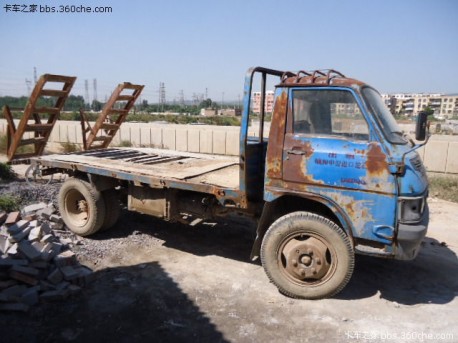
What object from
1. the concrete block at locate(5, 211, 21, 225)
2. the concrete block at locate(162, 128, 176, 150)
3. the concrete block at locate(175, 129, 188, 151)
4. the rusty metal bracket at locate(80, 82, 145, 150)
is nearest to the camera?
the concrete block at locate(5, 211, 21, 225)

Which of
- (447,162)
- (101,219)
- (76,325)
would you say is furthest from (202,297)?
(447,162)

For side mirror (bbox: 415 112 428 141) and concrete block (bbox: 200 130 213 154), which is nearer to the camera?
side mirror (bbox: 415 112 428 141)

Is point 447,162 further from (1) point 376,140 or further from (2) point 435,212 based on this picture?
(1) point 376,140

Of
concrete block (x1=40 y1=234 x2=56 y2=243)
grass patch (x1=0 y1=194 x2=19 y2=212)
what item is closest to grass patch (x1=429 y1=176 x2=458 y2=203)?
concrete block (x1=40 y1=234 x2=56 y2=243)

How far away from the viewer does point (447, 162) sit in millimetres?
10453

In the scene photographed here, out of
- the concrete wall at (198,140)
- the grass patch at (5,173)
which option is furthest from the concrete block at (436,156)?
the grass patch at (5,173)

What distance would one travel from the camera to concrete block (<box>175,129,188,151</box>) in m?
14.2

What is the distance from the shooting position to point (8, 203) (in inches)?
262

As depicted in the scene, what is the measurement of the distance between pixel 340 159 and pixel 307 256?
1.17m

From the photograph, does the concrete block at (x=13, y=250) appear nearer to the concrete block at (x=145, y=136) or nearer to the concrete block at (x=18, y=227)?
the concrete block at (x=18, y=227)

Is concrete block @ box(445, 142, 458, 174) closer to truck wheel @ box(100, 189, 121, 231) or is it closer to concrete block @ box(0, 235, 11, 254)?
truck wheel @ box(100, 189, 121, 231)

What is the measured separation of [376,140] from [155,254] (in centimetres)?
341

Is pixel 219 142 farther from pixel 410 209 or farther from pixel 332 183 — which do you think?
pixel 410 209

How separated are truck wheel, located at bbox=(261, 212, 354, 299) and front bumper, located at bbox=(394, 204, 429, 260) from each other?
488 mm
